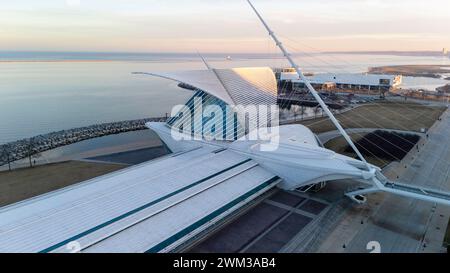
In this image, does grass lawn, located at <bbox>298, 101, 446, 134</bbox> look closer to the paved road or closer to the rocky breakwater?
the paved road

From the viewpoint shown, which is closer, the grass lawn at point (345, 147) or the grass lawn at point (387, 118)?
the grass lawn at point (345, 147)

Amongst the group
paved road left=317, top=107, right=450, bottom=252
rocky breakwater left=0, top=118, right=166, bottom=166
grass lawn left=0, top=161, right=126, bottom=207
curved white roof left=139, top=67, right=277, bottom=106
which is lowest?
paved road left=317, top=107, right=450, bottom=252

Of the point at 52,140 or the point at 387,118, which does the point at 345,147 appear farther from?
the point at 52,140

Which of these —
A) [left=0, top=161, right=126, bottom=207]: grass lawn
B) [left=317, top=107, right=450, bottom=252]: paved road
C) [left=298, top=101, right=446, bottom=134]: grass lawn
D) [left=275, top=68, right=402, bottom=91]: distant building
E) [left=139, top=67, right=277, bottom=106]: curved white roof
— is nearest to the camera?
[left=317, top=107, right=450, bottom=252]: paved road

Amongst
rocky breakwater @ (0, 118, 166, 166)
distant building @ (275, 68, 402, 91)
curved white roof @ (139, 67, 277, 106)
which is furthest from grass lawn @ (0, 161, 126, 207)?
distant building @ (275, 68, 402, 91)

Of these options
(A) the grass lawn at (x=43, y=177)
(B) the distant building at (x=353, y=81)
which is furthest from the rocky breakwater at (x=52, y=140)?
(B) the distant building at (x=353, y=81)

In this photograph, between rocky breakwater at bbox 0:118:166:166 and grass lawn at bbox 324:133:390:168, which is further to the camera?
rocky breakwater at bbox 0:118:166:166

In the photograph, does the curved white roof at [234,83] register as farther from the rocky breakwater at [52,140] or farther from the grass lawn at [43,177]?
the rocky breakwater at [52,140]

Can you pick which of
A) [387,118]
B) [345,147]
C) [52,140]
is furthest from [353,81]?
[52,140]

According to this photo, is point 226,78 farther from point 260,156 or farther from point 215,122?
point 260,156
